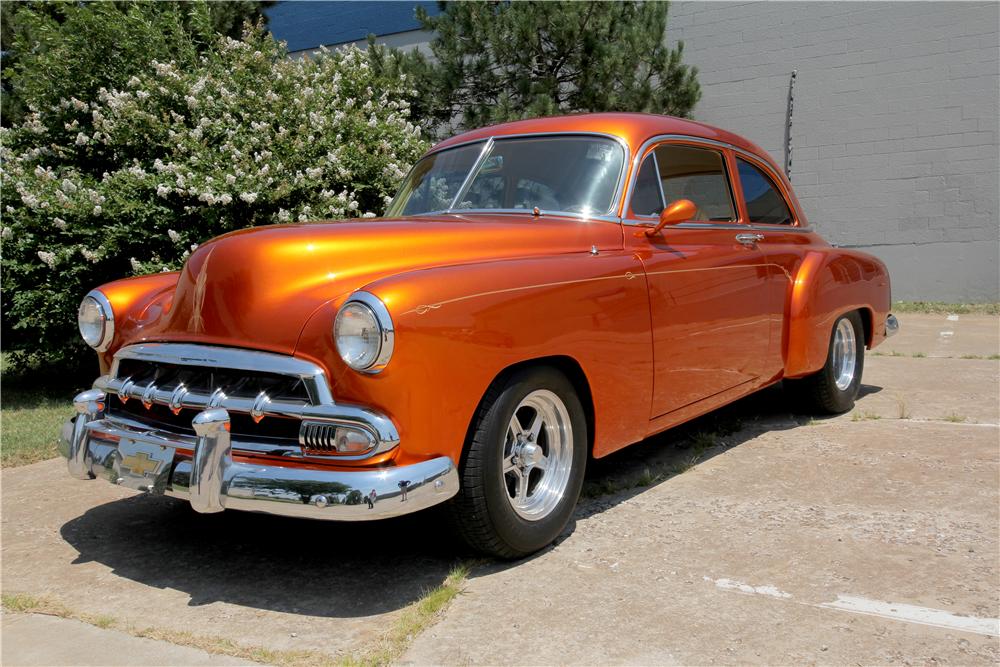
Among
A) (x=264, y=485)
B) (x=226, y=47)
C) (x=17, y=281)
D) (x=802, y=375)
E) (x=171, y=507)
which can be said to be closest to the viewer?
(x=264, y=485)

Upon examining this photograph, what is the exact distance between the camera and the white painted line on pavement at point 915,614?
261cm

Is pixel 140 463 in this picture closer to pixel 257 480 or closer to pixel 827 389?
pixel 257 480

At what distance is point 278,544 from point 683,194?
2583 millimetres

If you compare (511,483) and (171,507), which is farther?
Result: (171,507)

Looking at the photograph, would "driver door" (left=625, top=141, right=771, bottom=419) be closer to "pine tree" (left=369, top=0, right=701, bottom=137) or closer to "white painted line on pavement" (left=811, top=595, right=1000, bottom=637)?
"white painted line on pavement" (left=811, top=595, right=1000, bottom=637)

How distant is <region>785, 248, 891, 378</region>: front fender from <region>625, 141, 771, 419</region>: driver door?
1.00 feet

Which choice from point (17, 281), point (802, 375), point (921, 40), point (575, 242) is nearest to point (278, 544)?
point (575, 242)

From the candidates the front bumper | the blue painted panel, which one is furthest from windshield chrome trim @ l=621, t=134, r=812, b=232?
the blue painted panel

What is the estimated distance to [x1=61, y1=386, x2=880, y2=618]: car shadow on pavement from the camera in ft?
9.80

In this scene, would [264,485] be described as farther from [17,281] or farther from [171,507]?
[17,281]

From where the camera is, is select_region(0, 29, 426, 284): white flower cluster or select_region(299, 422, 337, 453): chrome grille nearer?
select_region(299, 422, 337, 453): chrome grille

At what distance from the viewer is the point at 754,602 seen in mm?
2814

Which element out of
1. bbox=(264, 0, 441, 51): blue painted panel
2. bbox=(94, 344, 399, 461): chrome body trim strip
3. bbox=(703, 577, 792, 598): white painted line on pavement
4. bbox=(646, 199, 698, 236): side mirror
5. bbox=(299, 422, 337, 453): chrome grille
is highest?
bbox=(264, 0, 441, 51): blue painted panel

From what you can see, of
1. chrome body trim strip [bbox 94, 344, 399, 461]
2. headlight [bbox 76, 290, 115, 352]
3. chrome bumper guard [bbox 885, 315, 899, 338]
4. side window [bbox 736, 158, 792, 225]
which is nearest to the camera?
chrome body trim strip [bbox 94, 344, 399, 461]
